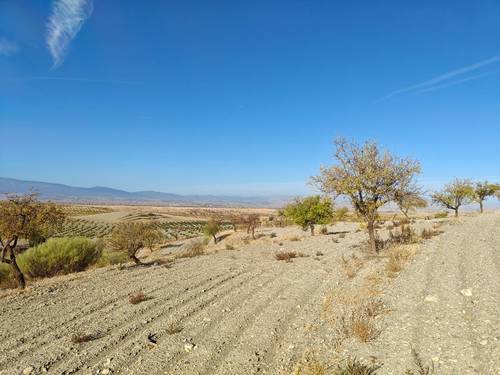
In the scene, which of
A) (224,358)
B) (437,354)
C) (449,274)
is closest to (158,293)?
(224,358)

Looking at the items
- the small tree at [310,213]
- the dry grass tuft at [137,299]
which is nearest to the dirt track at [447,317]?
the dry grass tuft at [137,299]

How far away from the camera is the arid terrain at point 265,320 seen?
22.0ft

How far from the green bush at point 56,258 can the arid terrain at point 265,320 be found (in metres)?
4.74

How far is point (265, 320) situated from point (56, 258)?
1565cm

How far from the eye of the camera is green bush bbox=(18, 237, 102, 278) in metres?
19.2

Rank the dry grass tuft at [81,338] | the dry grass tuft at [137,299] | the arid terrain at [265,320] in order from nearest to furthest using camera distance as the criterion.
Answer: the arid terrain at [265,320] → the dry grass tuft at [81,338] → the dry grass tuft at [137,299]

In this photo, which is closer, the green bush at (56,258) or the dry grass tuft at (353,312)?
the dry grass tuft at (353,312)

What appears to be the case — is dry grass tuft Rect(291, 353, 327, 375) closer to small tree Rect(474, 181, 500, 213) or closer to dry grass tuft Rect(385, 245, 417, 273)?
dry grass tuft Rect(385, 245, 417, 273)

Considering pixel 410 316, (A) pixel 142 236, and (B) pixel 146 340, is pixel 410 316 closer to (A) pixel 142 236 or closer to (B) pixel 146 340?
(B) pixel 146 340

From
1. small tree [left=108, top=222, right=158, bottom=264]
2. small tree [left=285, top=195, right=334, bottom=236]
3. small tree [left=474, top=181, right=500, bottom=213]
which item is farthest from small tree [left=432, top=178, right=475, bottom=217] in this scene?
small tree [left=108, top=222, right=158, bottom=264]

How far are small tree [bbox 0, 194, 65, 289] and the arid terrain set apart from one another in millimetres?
1813

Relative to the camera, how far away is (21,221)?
49.6 ft

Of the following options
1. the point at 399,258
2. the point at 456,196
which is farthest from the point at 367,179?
the point at 456,196

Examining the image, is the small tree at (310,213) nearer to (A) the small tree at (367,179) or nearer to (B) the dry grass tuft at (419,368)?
(A) the small tree at (367,179)
